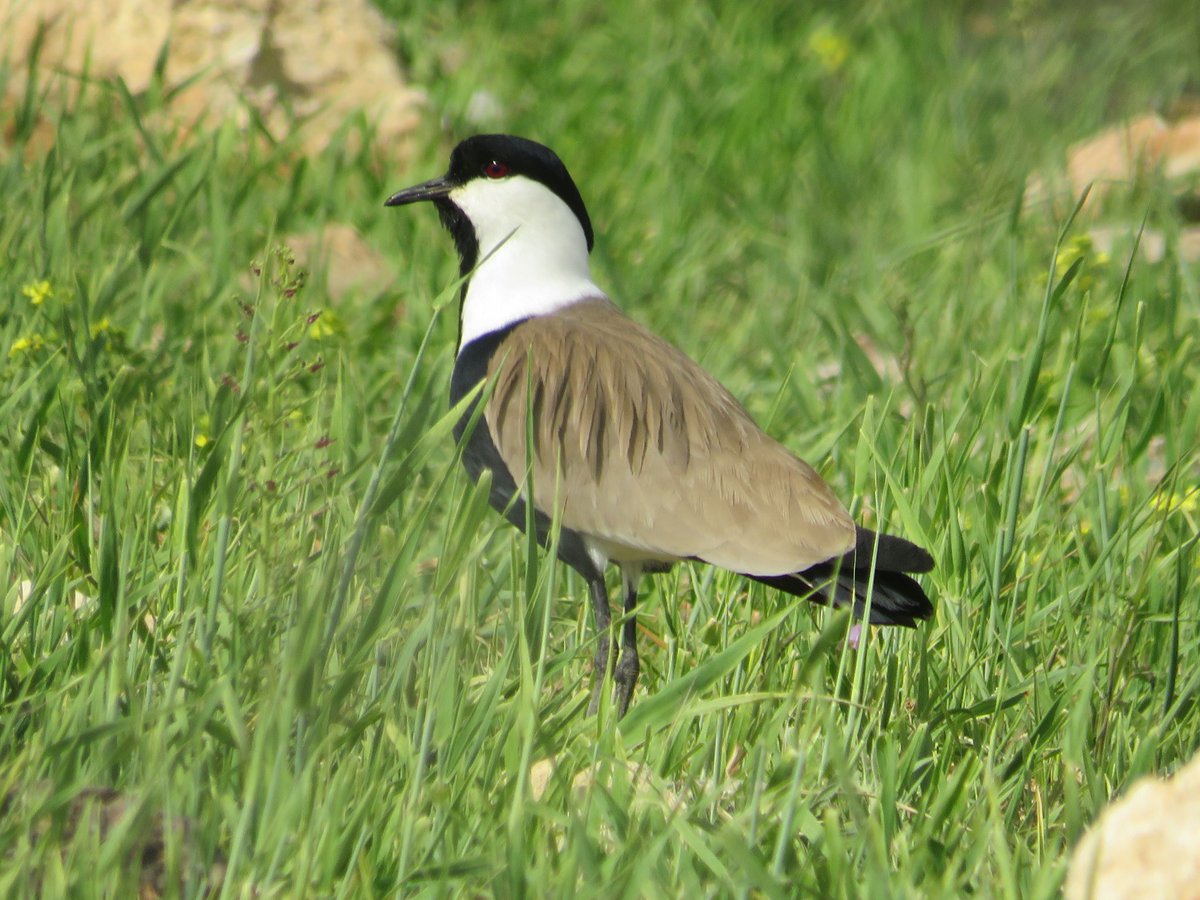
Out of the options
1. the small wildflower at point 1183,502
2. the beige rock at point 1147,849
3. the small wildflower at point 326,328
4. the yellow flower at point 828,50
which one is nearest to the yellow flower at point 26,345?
the small wildflower at point 326,328

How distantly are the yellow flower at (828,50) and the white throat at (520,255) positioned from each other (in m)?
3.50

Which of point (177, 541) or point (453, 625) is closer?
point (453, 625)

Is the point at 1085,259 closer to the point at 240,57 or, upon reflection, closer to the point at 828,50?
the point at 240,57

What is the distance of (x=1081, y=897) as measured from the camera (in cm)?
203

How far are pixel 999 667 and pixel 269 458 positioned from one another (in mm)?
1423

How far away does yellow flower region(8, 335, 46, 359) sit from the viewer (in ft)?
12.1

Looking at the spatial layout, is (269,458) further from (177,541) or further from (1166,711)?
(1166,711)

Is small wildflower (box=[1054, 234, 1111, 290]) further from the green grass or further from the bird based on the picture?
the bird

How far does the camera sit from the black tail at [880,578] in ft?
9.57

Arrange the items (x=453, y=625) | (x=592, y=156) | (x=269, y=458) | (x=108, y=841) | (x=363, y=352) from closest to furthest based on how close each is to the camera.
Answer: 1. (x=108, y=841)
2. (x=453, y=625)
3. (x=269, y=458)
4. (x=363, y=352)
5. (x=592, y=156)

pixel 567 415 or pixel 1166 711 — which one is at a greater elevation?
pixel 567 415

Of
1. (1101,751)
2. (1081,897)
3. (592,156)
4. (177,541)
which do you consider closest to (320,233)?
(592,156)

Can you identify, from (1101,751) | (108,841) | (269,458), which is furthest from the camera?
(1101,751)

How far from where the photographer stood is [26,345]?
12.1 ft
